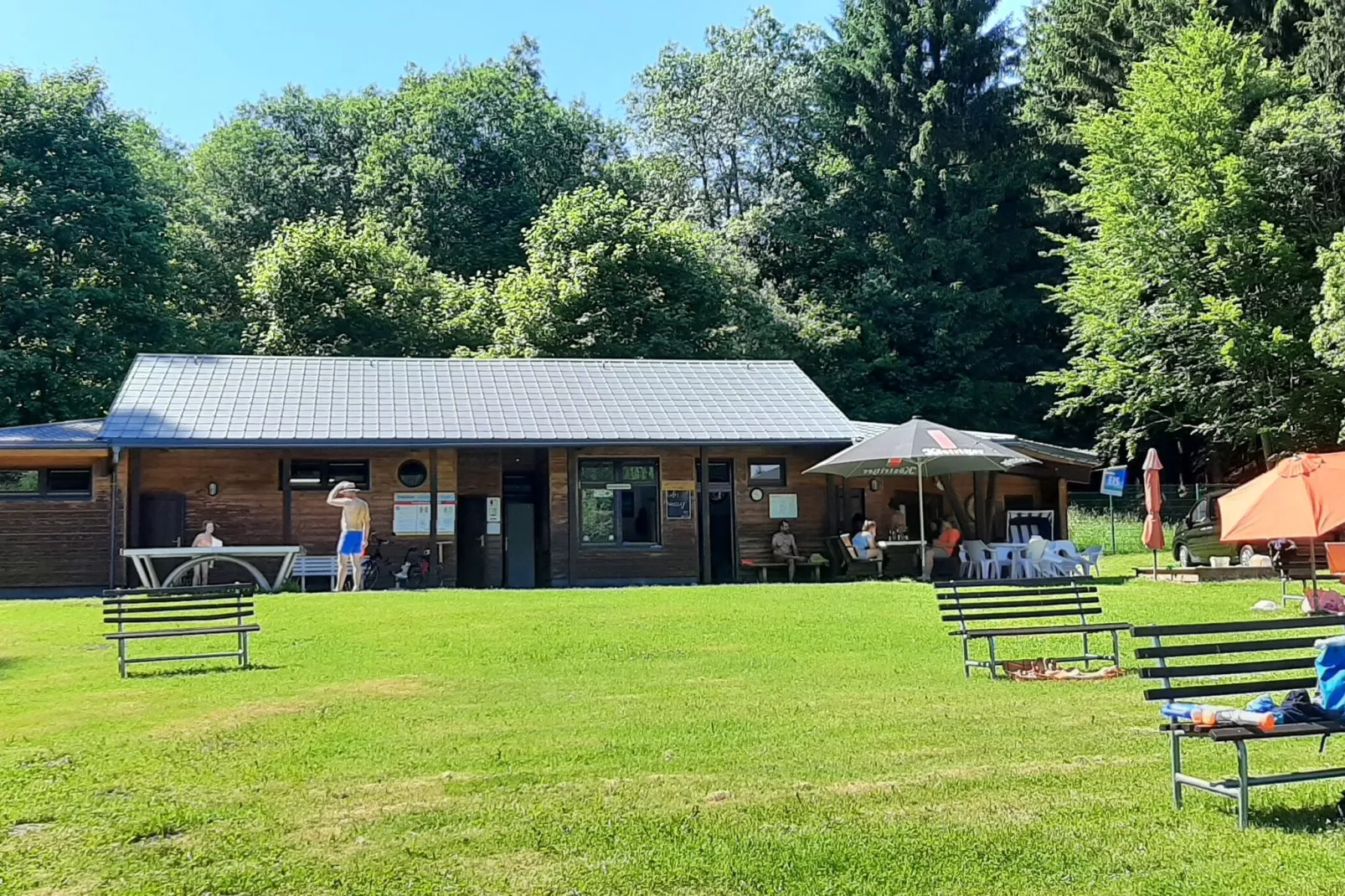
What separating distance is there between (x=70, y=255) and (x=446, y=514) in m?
17.7

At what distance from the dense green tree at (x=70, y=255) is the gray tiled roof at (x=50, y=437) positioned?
1062 cm

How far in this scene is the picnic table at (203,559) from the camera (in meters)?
18.3

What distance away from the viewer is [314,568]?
2028 cm

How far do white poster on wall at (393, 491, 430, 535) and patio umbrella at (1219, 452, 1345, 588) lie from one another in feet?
42.2

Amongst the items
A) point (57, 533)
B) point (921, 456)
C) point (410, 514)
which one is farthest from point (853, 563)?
point (57, 533)

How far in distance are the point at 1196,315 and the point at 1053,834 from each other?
87.6 feet

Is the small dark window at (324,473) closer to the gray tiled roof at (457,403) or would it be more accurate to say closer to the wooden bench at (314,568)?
the gray tiled roof at (457,403)

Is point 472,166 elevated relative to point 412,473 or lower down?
elevated

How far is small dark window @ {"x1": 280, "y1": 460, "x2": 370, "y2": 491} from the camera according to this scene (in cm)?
2078

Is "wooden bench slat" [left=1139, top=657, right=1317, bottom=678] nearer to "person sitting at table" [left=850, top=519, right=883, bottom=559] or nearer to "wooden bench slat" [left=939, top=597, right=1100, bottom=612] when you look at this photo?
"wooden bench slat" [left=939, top=597, right=1100, bottom=612]

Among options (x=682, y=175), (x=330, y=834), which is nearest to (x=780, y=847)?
(x=330, y=834)

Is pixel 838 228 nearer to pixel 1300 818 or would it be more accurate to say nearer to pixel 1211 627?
pixel 1211 627

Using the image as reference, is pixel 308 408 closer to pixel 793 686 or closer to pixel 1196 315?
pixel 793 686

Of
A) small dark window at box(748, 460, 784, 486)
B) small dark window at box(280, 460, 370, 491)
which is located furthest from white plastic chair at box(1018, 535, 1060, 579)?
small dark window at box(280, 460, 370, 491)
